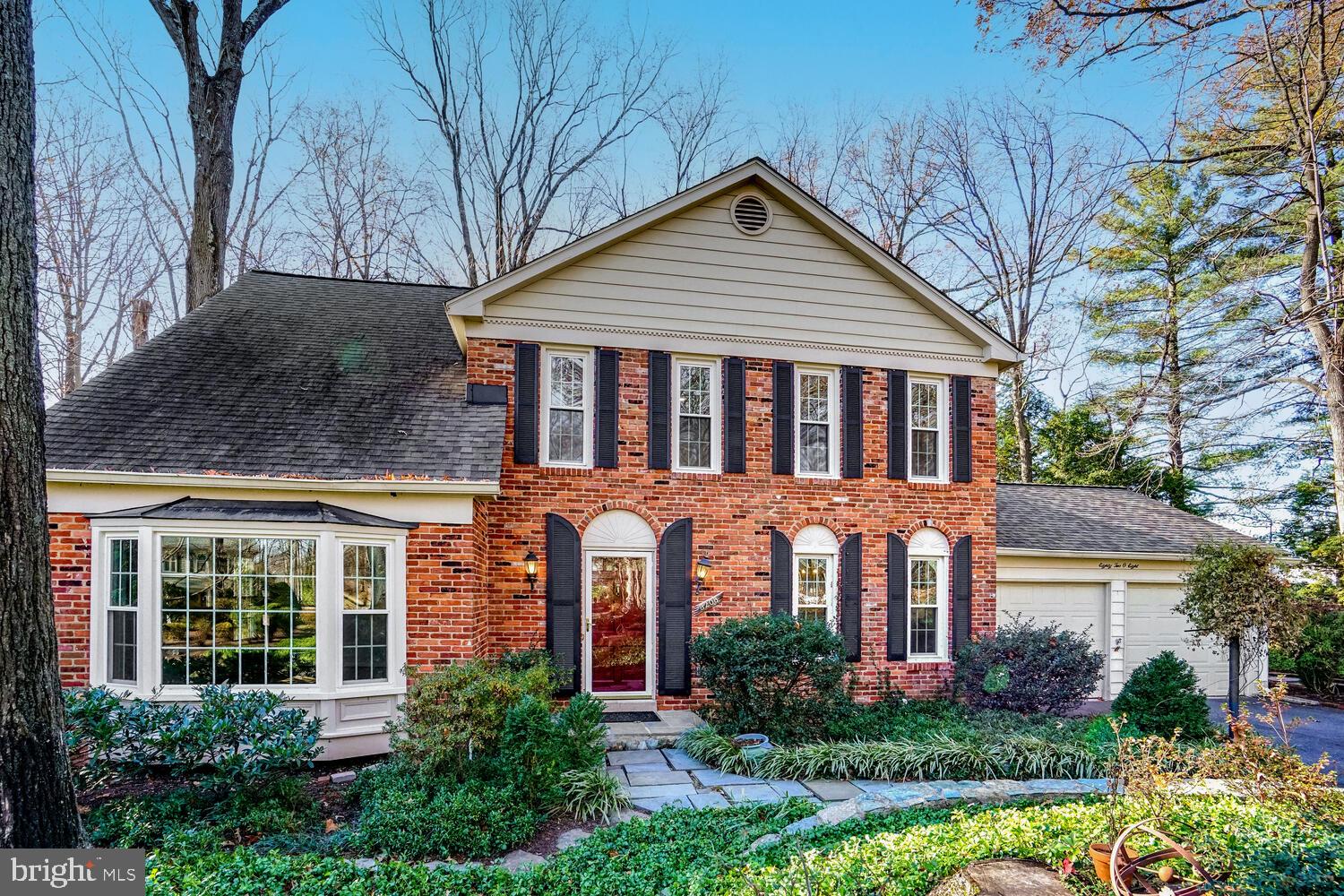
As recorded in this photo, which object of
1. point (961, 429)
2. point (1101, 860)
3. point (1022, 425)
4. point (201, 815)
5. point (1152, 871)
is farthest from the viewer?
point (1022, 425)

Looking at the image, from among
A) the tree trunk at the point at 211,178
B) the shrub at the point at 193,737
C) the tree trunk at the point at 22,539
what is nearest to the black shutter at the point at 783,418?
the shrub at the point at 193,737

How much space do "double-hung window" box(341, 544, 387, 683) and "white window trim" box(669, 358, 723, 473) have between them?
12.6 feet

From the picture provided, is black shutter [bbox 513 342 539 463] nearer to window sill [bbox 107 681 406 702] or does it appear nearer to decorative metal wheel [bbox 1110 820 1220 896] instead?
window sill [bbox 107 681 406 702]

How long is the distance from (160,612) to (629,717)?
5212mm

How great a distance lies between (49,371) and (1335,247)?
93.2 feet

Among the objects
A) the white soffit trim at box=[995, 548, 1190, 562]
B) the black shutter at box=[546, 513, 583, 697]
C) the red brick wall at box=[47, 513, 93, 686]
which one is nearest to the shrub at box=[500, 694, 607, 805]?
the black shutter at box=[546, 513, 583, 697]

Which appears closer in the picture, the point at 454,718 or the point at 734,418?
the point at 454,718

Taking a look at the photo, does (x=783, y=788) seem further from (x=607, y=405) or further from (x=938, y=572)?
(x=607, y=405)

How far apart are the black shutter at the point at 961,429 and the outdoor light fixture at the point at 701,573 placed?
388 centimetres

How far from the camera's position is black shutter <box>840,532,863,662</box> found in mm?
9648

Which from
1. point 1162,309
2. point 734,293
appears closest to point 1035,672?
point 734,293

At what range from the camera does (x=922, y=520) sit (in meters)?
10.0

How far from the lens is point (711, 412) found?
960cm

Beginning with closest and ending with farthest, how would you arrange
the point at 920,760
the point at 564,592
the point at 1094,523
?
the point at 920,760, the point at 564,592, the point at 1094,523
